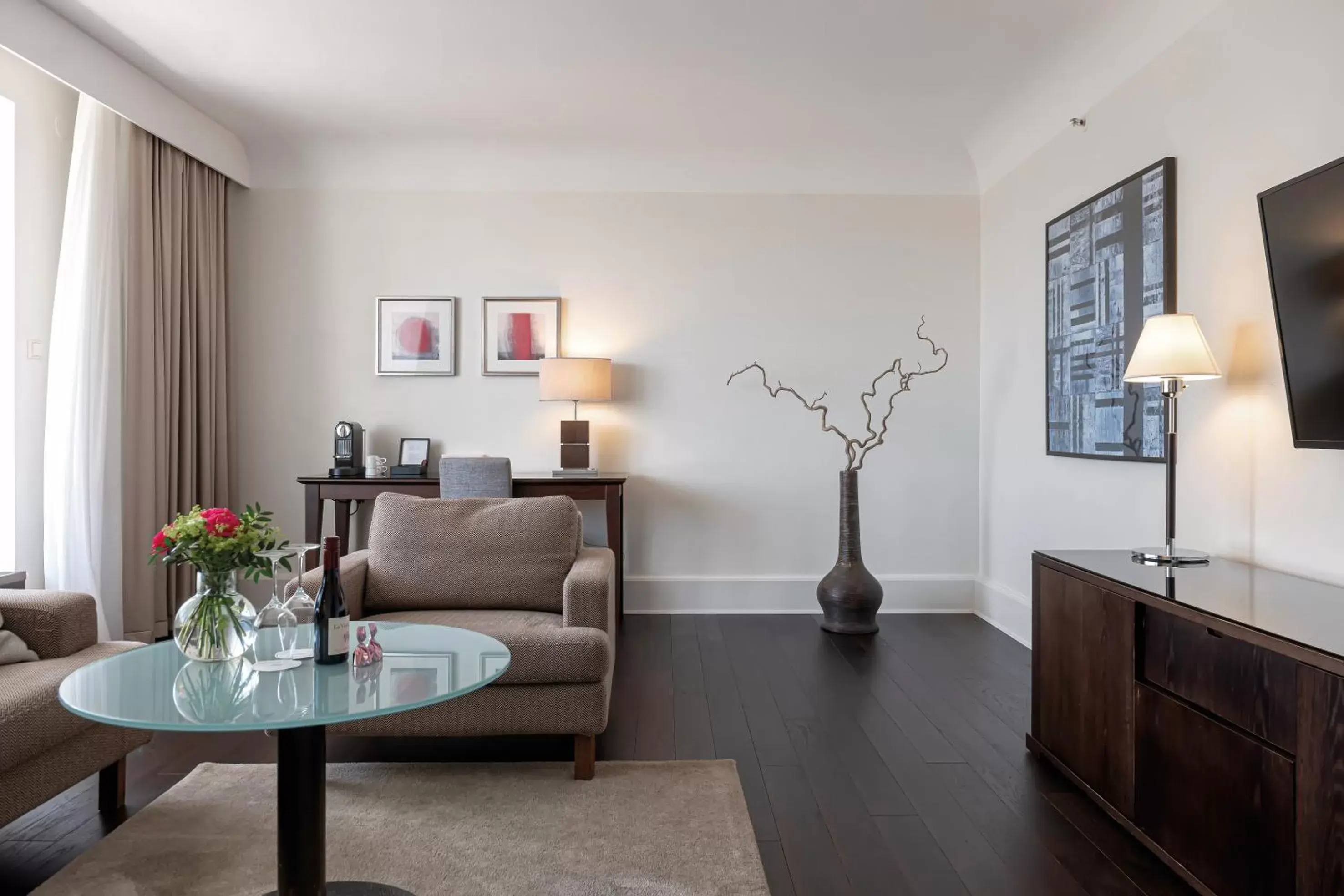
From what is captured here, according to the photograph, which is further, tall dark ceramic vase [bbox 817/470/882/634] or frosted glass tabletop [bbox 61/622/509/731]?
tall dark ceramic vase [bbox 817/470/882/634]

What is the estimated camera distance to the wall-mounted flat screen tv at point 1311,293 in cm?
197

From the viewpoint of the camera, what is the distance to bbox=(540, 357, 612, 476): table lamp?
440 centimetres

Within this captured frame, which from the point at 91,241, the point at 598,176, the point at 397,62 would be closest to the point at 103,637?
the point at 91,241

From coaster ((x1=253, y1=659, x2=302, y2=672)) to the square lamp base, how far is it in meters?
2.32

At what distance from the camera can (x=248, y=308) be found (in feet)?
15.6

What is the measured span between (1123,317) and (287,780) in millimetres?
3144

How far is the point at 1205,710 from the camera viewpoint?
187 cm

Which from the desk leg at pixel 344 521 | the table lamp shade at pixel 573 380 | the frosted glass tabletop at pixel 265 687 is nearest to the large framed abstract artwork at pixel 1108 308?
the table lamp shade at pixel 573 380

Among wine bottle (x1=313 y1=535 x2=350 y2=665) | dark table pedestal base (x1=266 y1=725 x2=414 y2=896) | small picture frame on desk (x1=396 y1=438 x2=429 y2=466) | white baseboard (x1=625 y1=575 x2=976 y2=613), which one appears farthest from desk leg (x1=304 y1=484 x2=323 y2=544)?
dark table pedestal base (x1=266 y1=725 x2=414 y2=896)

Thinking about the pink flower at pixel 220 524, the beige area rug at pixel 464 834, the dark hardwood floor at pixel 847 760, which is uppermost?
the pink flower at pixel 220 524

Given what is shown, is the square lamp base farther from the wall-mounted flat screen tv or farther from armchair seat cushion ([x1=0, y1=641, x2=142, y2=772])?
armchair seat cushion ([x1=0, y1=641, x2=142, y2=772])

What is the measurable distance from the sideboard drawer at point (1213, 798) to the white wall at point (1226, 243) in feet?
2.30

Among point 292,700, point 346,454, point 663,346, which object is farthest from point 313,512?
point 292,700

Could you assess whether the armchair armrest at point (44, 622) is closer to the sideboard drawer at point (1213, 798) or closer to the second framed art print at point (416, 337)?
the second framed art print at point (416, 337)
